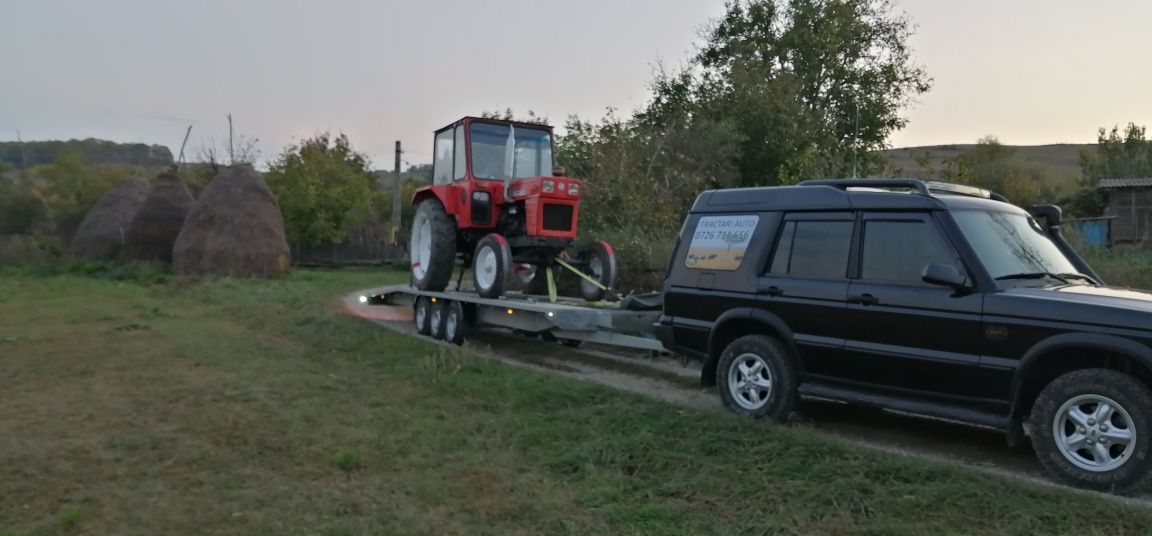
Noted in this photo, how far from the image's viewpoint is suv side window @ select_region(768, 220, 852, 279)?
6.56 metres

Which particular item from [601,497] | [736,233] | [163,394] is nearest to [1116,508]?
[601,497]

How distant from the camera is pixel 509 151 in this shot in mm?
12172

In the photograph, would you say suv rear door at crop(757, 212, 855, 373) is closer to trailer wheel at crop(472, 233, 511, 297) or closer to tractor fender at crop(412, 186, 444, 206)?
trailer wheel at crop(472, 233, 511, 297)

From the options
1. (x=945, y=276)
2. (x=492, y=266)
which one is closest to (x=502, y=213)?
(x=492, y=266)

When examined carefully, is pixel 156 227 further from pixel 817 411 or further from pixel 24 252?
pixel 817 411

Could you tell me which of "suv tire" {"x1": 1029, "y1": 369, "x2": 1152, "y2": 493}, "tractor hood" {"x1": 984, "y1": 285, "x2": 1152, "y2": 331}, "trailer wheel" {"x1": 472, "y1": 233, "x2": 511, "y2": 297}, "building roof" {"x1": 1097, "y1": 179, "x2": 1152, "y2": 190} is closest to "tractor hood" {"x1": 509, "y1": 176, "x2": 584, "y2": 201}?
"trailer wheel" {"x1": 472, "y1": 233, "x2": 511, "y2": 297}

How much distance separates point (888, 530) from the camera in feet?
14.7

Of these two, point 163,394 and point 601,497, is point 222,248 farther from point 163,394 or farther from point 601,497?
point 601,497

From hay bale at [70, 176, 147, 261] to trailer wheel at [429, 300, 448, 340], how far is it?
18979 millimetres

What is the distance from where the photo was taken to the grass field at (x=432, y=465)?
4742 millimetres

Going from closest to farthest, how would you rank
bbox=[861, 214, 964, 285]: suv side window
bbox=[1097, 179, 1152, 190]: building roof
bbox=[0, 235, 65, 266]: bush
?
bbox=[861, 214, 964, 285]: suv side window, bbox=[1097, 179, 1152, 190]: building roof, bbox=[0, 235, 65, 266]: bush

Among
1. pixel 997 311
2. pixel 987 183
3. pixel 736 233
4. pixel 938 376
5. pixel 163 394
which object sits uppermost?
pixel 987 183

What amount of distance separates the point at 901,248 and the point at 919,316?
1.84 ft

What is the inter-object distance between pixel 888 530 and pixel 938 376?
172 centimetres
